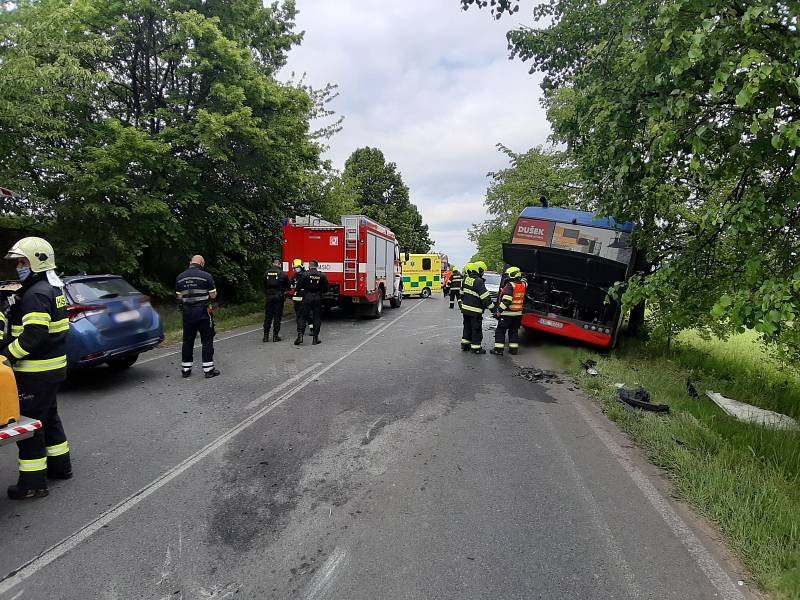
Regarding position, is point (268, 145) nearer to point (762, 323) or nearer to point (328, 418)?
point (328, 418)

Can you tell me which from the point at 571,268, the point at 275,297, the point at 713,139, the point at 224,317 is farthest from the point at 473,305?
the point at 224,317

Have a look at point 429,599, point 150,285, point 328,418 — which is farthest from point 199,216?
point 429,599

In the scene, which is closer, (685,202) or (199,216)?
(685,202)

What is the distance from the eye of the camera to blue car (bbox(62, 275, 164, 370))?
602 centimetres

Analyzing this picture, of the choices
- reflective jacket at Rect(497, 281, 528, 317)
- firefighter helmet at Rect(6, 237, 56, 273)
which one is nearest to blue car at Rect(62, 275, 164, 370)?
firefighter helmet at Rect(6, 237, 56, 273)

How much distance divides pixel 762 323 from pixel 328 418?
402cm

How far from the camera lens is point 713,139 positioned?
13.1 ft

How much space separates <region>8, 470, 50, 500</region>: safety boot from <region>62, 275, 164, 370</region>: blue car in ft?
9.17

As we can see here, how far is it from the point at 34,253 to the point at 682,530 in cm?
504

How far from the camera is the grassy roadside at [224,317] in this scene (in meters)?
11.4

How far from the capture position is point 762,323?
10.7 feet

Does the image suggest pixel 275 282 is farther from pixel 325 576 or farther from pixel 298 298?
pixel 325 576

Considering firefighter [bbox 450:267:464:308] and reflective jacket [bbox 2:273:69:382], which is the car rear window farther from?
firefighter [bbox 450:267:464:308]

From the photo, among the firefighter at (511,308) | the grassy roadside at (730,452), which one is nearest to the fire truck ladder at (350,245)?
the firefighter at (511,308)
